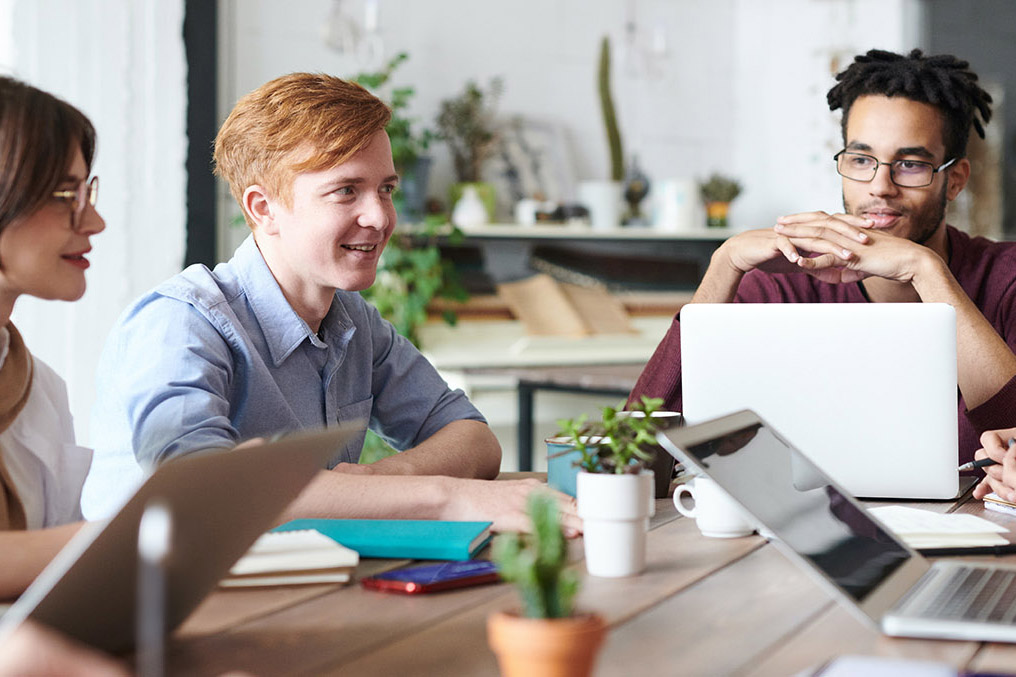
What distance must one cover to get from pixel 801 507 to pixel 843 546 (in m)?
0.05

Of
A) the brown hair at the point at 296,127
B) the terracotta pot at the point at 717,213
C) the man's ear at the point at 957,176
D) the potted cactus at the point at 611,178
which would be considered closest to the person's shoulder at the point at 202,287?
the brown hair at the point at 296,127

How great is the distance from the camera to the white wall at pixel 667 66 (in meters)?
4.01

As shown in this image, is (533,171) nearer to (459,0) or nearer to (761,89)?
(459,0)

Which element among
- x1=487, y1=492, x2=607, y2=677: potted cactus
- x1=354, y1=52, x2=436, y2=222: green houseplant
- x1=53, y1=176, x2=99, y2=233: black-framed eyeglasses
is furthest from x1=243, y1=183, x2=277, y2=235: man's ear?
x1=354, y1=52, x2=436, y2=222: green houseplant

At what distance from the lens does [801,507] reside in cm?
108

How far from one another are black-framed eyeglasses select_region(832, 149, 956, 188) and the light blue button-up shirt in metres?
0.91

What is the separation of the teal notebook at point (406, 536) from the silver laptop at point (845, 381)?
16.1 inches

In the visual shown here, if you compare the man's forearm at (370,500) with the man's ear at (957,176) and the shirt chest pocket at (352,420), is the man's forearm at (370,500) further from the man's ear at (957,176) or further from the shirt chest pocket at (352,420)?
the man's ear at (957,176)

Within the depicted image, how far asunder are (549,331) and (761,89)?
5.25 feet

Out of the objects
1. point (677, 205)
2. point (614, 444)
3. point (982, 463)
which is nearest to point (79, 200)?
point (614, 444)

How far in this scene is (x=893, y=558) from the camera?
112 centimetres

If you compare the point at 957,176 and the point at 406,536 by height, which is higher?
the point at 957,176

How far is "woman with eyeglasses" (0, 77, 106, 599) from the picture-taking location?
113cm

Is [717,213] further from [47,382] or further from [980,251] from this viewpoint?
[47,382]
